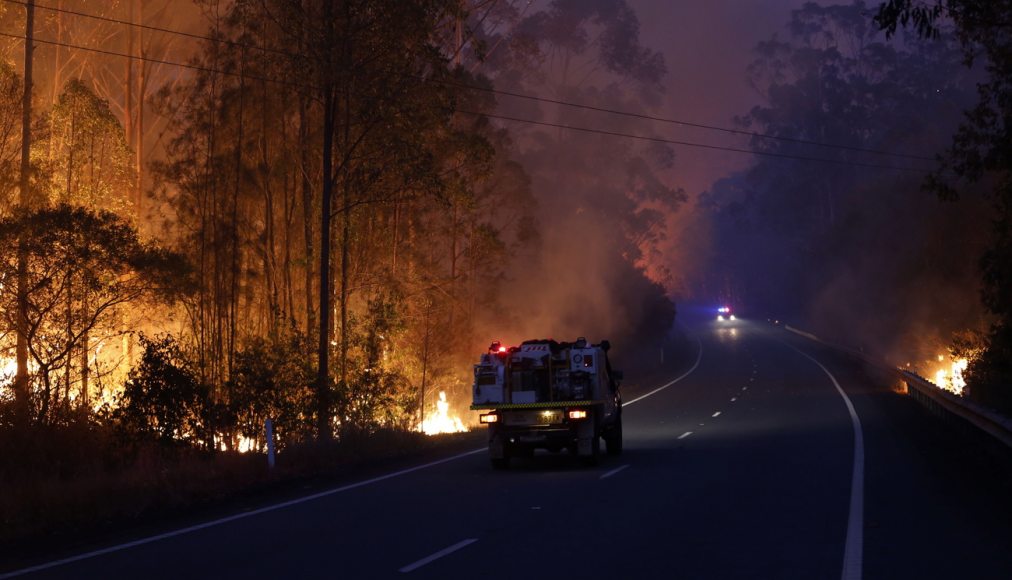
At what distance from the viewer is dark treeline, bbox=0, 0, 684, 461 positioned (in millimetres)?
22781

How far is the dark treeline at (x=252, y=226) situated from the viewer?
2278cm

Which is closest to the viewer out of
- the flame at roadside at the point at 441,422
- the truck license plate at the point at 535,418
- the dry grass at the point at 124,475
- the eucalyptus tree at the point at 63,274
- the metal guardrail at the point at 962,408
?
the dry grass at the point at 124,475

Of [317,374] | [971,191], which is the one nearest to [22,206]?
[317,374]

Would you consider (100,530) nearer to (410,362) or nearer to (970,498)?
(970,498)

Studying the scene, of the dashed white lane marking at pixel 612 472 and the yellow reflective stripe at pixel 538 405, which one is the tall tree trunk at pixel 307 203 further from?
the dashed white lane marking at pixel 612 472

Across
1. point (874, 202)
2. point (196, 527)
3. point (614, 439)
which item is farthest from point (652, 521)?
point (874, 202)

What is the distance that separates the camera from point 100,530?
548 inches

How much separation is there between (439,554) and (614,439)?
12.6 meters

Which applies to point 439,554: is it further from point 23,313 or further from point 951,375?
point 951,375

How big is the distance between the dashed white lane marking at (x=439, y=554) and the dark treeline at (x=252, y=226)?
434 inches

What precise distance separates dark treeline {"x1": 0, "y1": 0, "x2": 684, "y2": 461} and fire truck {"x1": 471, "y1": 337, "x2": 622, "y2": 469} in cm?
461

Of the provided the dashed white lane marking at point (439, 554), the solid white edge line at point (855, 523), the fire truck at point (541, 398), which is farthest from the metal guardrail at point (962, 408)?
the dashed white lane marking at point (439, 554)

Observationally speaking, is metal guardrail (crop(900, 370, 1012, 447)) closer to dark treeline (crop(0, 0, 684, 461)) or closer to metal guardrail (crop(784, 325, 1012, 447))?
metal guardrail (crop(784, 325, 1012, 447))

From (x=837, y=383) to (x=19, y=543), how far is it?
4278cm
